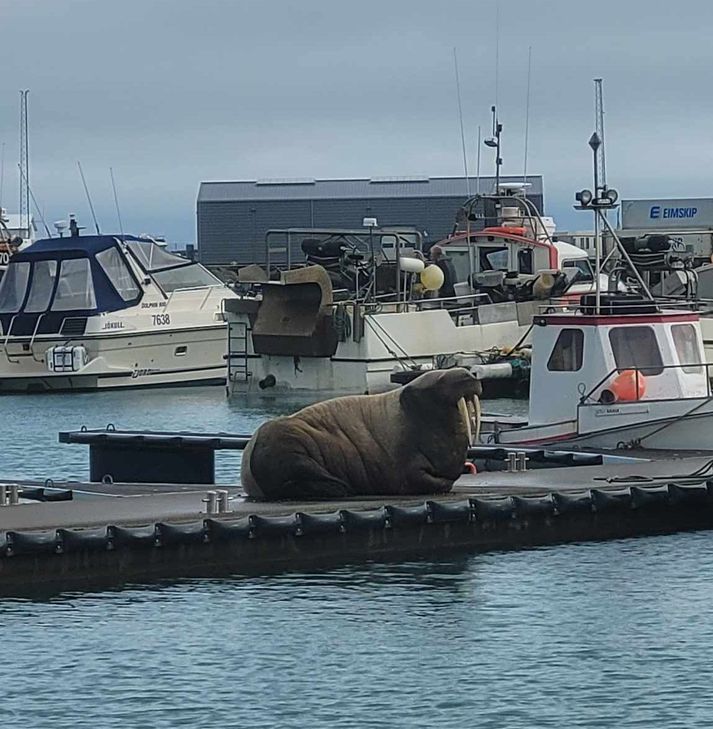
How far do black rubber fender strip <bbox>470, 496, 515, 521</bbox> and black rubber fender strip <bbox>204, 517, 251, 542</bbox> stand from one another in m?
2.37

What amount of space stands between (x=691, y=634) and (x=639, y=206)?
7341cm

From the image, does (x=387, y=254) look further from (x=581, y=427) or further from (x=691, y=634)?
(x=691, y=634)

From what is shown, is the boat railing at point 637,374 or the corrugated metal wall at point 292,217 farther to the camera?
the corrugated metal wall at point 292,217

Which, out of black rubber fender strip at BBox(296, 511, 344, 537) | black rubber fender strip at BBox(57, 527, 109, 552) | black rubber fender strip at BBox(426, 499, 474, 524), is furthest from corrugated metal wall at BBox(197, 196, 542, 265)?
black rubber fender strip at BBox(57, 527, 109, 552)

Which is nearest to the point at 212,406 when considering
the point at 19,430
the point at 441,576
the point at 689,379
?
the point at 19,430

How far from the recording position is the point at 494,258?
4644cm

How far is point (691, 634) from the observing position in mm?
16562

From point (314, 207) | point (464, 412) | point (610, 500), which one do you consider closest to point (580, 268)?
point (610, 500)

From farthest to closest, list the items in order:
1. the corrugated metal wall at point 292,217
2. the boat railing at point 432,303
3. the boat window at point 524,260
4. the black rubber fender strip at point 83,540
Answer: the corrugated metal wall at point 292,217 → the boat window at point 524,260 → the boat railing at point 432,303 → the black rubber fender strip at point 83,540

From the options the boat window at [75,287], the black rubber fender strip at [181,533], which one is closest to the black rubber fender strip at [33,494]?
the black rubber fender strip at [181,533]

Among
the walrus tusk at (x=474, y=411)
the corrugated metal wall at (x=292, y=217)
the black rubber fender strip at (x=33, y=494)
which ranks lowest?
the black rubber fender strip at (x=33, y=494)

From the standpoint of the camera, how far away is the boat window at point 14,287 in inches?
1869

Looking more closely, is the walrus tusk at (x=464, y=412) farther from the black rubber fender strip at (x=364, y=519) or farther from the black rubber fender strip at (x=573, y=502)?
the black rubber fender strip at (x=364, y=519)

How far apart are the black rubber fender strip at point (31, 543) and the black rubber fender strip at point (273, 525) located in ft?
6.12
